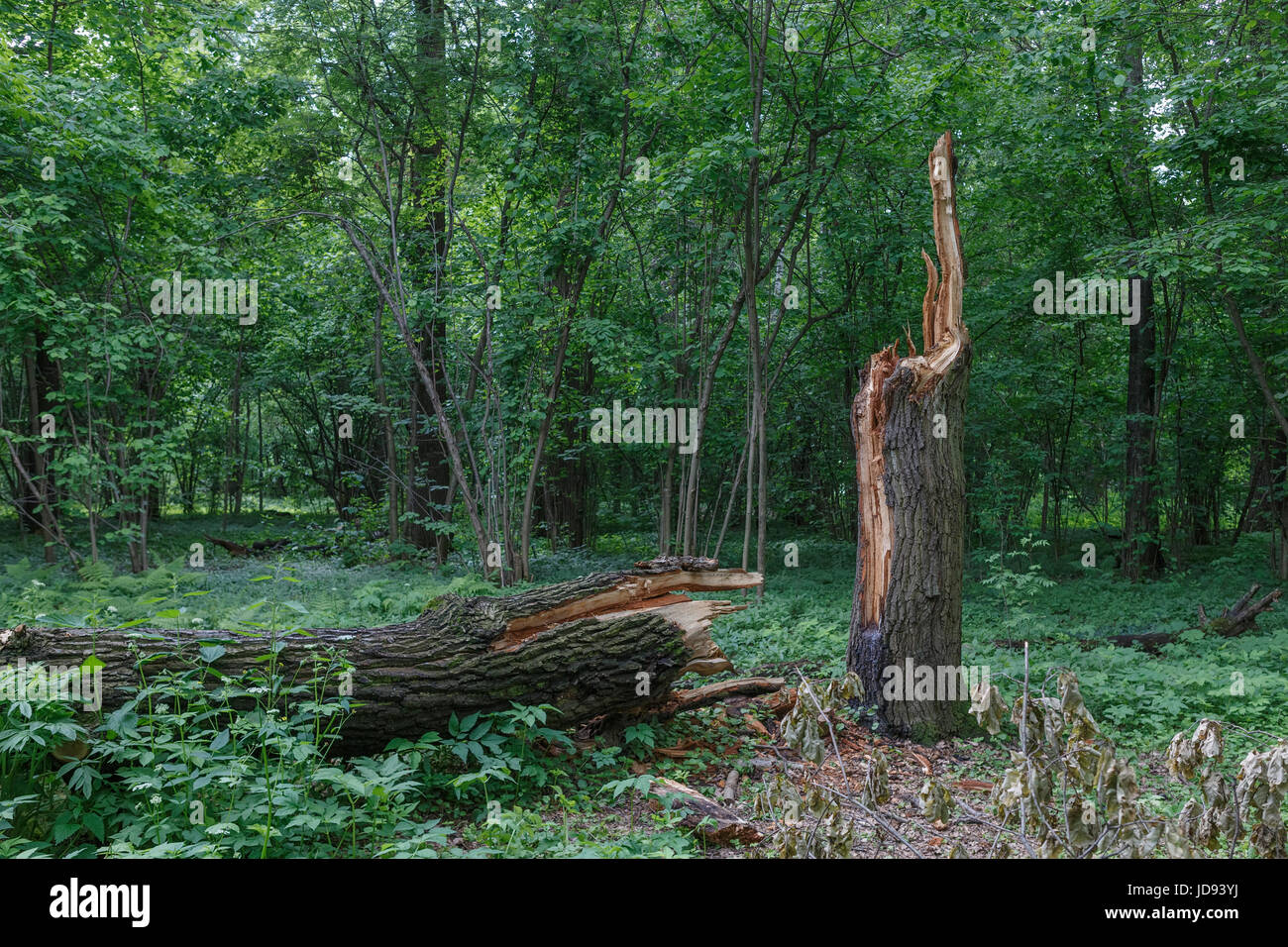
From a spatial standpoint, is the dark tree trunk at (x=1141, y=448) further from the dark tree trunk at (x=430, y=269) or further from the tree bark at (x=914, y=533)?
the dark tree trunk at (x=430, y=269)

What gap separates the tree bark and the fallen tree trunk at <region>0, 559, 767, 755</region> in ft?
3.60

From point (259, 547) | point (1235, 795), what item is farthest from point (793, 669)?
point (259, 547)

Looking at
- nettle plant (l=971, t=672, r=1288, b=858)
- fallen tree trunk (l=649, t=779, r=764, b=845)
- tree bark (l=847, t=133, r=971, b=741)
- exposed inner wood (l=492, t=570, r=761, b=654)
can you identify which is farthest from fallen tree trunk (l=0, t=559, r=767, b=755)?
nettle plant (l=971, t=672, r=1288, b=858)

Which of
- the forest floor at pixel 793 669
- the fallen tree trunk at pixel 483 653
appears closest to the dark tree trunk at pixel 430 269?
the forest floor at pixel 793 669

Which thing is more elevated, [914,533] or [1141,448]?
[1141,448]

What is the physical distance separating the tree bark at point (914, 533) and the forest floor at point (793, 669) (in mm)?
448

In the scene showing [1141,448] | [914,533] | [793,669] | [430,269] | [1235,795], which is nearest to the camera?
[1235,795]

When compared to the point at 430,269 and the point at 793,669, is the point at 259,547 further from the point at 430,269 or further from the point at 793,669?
the point at 793,669

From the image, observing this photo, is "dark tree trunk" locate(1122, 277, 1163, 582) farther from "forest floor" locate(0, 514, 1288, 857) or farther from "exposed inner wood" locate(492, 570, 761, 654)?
"exposed inner wood" locate(492, 570, 761, 654)

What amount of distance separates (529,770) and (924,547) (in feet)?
10.1

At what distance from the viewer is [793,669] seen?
256 inches

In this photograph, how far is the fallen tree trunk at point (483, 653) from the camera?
3.98m

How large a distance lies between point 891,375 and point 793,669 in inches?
98.6
